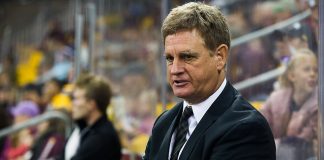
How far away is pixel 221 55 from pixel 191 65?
13cm

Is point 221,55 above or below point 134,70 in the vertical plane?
above

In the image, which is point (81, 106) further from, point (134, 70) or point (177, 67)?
point (177, 67)

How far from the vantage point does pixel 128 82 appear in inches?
234

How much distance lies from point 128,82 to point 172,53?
3446 mm

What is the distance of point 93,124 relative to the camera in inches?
190

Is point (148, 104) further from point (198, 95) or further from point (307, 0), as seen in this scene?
point (198, 95)

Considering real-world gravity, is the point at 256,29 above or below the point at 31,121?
above

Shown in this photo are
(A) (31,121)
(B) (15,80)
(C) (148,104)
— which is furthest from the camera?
(B) (15,80)

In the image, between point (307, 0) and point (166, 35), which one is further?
point (307, 0)

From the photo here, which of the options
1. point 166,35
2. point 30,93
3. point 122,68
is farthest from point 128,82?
point 166,35

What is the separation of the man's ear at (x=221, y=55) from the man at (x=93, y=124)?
89.8 inches

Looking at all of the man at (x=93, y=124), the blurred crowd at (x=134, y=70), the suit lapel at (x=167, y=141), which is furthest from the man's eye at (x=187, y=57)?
the man at (x=93, y=124)

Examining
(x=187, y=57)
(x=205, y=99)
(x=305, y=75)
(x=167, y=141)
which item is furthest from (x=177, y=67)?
(x=305, y=75)

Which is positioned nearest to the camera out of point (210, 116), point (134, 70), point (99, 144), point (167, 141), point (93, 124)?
point (210, 116)
